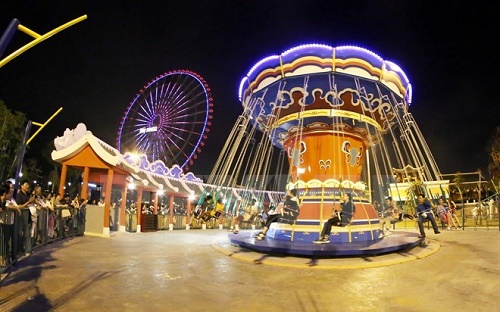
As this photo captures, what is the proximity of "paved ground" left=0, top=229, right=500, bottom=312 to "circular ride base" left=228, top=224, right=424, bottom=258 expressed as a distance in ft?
0.81

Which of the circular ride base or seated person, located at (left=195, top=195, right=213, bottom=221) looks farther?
seated person, located at (left=195, top=195, right=213, bottom=221)

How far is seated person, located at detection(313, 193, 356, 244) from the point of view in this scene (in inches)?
325

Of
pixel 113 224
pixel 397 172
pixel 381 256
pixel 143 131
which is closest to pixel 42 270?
pixel 381 256

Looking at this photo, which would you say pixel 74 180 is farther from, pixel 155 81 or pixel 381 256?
pixel 381 256

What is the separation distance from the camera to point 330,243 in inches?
357

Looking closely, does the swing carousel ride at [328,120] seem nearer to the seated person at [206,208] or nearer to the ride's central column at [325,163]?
the ride's central column at [325,163]

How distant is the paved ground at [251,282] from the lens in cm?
450

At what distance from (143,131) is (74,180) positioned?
23.0 m

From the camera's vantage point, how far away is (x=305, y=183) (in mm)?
10820

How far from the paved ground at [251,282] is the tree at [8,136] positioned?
89.4ft

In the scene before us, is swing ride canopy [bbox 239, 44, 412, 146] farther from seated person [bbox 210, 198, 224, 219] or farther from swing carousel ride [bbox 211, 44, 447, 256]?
seated person [bbox 210, 198, 224, 219]

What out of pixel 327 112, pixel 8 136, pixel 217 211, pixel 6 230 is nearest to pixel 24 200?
pixel 6 230

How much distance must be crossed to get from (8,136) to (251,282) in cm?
3303

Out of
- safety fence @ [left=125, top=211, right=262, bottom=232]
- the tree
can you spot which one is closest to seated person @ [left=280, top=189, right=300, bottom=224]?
safety fence @ [left=125, top=211, right=262, bottom=232]
